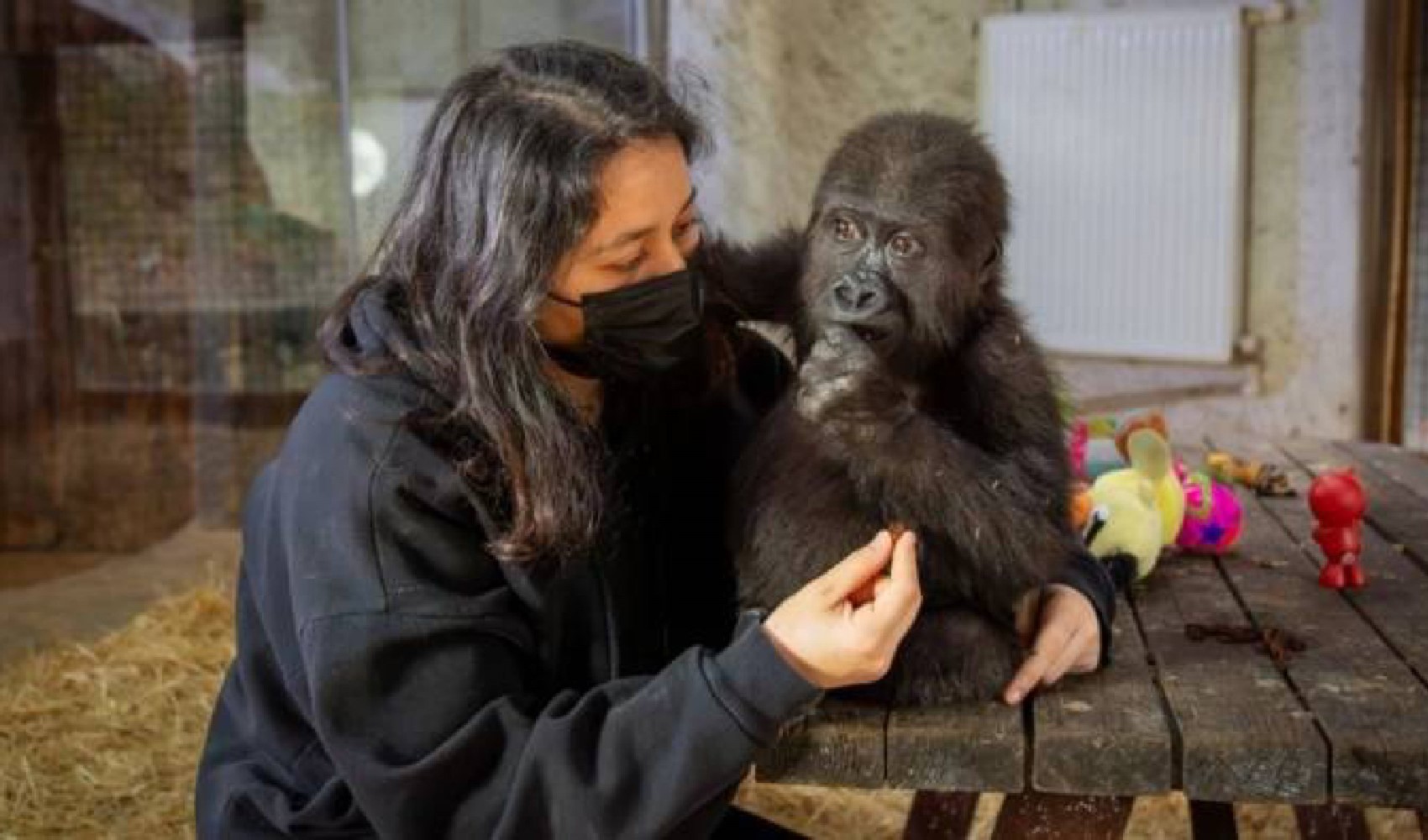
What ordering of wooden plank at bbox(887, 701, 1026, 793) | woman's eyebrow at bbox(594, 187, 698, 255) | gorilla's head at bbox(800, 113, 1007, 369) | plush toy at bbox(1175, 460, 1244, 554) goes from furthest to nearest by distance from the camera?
plush toy at bbox(1175, 460, 1244, 554) < gorilla's head at bbox(800, 113, 1007, 369) < woman's eyebrow at bbox(594, 187, 698, 255) < wooden plank at bbox(887, 701, 1026, 793)

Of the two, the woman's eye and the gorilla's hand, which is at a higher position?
the woman's eye

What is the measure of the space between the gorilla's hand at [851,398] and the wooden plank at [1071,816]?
37cm

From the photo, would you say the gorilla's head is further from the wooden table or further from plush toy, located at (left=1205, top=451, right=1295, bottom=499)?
plush toy, located at (left=1205, top=451, right=1295, bottom=499)

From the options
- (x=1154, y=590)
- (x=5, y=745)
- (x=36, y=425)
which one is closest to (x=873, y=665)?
(x=1154, y=590)

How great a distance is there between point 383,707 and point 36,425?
3174mm

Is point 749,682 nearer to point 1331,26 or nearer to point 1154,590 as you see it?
point 1154,590

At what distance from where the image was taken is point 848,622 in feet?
3.96

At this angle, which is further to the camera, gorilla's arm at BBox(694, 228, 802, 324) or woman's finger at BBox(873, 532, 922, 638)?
gorilla's arm at BBox(694, 228, 802, 324)

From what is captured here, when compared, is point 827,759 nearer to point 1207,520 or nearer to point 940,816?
point 940,816

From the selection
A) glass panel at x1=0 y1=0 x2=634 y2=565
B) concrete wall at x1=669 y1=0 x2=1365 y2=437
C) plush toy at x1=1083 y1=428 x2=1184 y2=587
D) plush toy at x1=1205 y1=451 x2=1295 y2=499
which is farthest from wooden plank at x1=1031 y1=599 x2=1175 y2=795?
concrete wall at x1=669 y1=0 x2=1365 y2=437

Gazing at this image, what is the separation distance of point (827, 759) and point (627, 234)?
1.65 ft

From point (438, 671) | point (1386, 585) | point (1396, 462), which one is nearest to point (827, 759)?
point (438, 671)

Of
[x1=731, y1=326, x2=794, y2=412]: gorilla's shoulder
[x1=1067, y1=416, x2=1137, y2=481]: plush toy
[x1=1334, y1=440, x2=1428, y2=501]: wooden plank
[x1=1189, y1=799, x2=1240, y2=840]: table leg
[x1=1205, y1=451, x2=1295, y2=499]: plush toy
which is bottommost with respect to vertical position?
[x1=1189, y1=799, x2=1240, y2=840]: table leg

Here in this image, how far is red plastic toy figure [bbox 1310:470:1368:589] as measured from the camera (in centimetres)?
183
